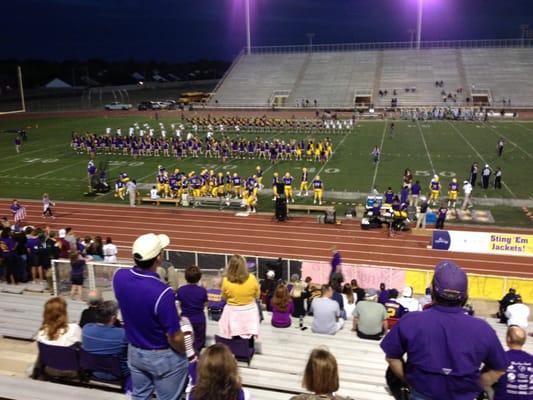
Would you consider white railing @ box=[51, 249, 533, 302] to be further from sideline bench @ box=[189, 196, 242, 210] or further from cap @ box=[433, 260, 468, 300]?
sideline bench @ box=[189, 196, 242, 210]

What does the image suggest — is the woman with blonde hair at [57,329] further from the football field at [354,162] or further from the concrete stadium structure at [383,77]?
the concrete stadium structure at [383,77]

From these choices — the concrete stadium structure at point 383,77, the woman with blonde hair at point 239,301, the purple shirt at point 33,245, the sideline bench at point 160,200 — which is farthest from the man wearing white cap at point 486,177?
the concrete stadium structure at point 383,77

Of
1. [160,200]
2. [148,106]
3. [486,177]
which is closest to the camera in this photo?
[160,200]

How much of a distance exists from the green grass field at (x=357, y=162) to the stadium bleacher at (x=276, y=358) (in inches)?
612

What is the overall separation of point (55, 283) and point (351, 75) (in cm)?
6292

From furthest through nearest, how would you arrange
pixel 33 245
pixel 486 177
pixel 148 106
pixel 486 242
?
pixel 148 106, pixel 486 177, pixel 486 242, pixel 33 245

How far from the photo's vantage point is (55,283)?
353 inches

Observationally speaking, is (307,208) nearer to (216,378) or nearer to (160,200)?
(160,200)

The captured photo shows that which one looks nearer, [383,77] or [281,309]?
[281,309]

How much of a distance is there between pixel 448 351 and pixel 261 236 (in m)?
14.9

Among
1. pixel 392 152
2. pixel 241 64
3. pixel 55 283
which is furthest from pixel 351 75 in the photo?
pixel 55 283

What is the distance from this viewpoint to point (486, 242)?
15.2m

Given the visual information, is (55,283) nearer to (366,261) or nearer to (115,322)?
(115,322)

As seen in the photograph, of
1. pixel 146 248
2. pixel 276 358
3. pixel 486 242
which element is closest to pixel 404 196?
pixel 486 242
